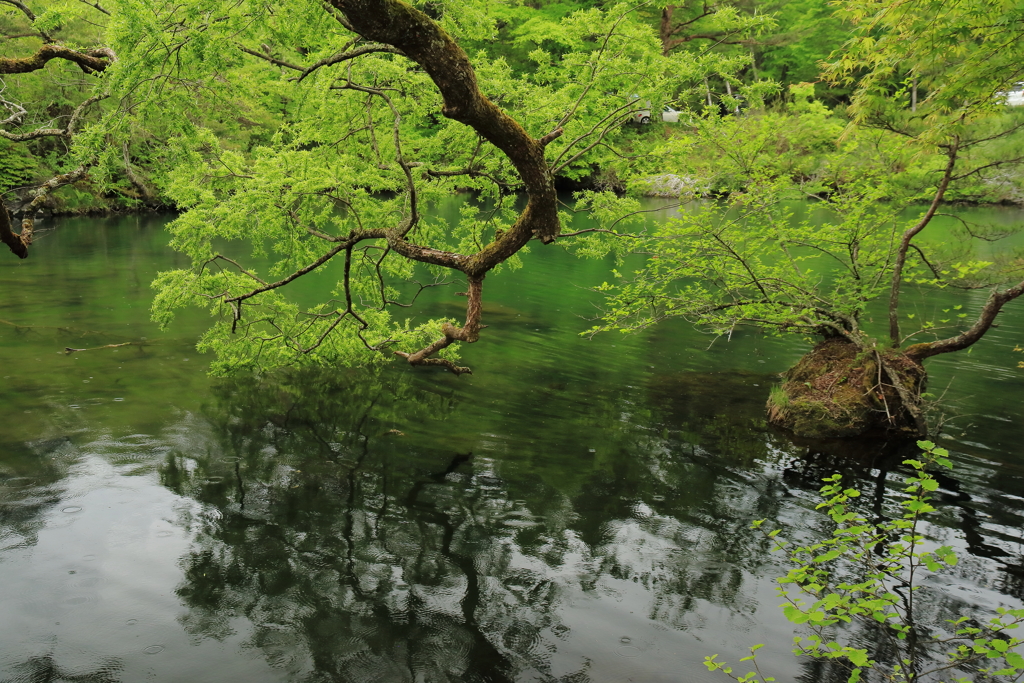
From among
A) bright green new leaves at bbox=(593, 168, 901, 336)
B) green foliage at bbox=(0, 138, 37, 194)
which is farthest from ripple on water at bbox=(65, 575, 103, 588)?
green foliage at bbox=(0, 138, 37, 194)

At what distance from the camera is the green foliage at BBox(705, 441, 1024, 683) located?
3.96 metres

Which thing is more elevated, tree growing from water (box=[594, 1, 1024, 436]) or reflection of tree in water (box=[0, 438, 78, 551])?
tree growing from water (box=[594, 1, 1024, 436])

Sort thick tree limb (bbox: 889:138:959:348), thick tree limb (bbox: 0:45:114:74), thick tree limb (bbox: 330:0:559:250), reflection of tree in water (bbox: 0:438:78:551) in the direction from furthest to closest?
thick tree limb (bbox: 889:138:959:348) → reflection of tree in water (bbox: 0:438:78:551) → thick tree limb (bbox: 0:45:114:74) → thick tree limb (bbox: 330:0:559:250)

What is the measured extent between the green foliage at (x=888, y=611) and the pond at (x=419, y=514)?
424mm

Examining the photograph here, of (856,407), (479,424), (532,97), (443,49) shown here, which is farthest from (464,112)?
(856,407)

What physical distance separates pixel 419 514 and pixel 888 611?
5.04 m

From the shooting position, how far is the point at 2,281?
1841cm

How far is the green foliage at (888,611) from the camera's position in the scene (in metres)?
3.96

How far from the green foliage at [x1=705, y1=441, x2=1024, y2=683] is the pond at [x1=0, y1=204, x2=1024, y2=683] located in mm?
424

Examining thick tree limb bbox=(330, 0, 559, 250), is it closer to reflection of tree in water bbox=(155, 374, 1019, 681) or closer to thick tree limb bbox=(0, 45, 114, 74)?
reflection of tree in water bbox=(155, 374, 1019, 681)

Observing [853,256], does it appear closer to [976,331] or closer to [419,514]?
[976,331]

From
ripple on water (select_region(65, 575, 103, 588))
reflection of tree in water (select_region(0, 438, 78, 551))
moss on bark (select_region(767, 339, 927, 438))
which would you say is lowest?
ripple on water (select_region(65, 575, 103, 588))

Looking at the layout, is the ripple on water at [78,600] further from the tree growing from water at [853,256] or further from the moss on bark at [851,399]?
the moss on bark at [851,399]

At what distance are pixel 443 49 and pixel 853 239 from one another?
9277mm
